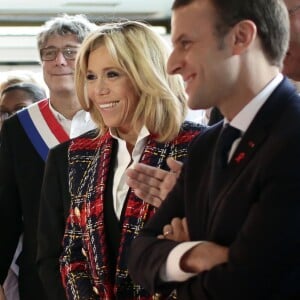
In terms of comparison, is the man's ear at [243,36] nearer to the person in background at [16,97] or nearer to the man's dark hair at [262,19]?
the man's dark hair at [262,19]

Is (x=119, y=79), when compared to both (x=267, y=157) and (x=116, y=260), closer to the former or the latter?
(x=116, y=260)

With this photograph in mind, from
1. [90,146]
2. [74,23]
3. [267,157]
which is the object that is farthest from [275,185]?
[74,23]

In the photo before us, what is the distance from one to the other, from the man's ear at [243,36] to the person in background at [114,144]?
0.75m

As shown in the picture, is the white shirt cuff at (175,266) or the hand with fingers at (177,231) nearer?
the white shirt cuff at (175,266)

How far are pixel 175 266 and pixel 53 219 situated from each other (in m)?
1.01

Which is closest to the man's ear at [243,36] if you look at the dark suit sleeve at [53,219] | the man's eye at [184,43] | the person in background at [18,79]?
the man's eye at [184,43]

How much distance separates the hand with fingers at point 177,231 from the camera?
1.82m

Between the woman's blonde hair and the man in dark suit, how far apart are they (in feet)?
2.02

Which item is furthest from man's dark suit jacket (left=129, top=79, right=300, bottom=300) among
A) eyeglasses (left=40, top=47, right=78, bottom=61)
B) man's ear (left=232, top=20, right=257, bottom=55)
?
eyeglasses (left=40, top=47, right=78, bottom=61)

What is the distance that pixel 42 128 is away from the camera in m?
3.13

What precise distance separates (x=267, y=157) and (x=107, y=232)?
0.92m

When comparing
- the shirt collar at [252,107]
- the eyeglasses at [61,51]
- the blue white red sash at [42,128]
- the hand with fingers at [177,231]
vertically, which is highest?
the eyeglasses at [61,51]

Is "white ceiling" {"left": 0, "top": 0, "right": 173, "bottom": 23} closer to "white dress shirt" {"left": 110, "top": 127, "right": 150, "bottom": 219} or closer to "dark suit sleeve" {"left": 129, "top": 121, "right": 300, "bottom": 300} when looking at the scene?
"white dress shirt" {"left": 110, "top": 127, "right": 150, "bottom": 219}

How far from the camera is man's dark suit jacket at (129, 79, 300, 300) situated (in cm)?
154
